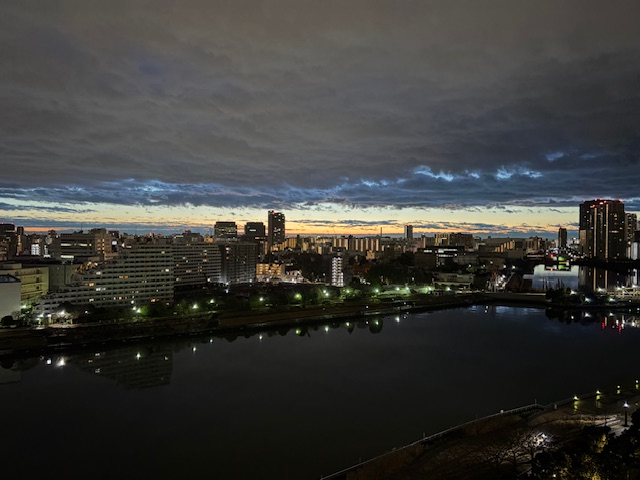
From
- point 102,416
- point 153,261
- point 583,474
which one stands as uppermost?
point 153,261

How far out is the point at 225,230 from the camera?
29469 mm

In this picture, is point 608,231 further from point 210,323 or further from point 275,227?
point 210,323

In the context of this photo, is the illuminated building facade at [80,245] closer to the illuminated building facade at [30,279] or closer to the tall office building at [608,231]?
the illuminated building facade at [30,279]

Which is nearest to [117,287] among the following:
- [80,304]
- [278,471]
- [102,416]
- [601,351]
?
[80,304]

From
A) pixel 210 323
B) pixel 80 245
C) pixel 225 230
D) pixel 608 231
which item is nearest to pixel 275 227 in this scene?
pixel 225 230

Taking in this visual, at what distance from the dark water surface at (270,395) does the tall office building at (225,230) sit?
21020 mm

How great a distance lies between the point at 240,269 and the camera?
1764cm

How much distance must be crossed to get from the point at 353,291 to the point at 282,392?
789cm

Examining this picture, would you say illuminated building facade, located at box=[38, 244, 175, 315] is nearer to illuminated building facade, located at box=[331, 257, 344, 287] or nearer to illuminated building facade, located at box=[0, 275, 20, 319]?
illuminated building facade, located at box=[0, 275, 20, 319]

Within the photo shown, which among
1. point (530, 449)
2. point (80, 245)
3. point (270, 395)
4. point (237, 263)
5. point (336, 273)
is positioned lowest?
point (270, 395)

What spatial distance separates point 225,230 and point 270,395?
25.1 metres

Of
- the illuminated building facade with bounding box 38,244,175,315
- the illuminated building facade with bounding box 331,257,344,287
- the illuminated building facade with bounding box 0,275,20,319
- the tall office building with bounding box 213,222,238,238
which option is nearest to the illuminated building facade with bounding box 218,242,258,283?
the illuminated building facade with bounding box 331,257,344,287

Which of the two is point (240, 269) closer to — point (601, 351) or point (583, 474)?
point (601, 351)

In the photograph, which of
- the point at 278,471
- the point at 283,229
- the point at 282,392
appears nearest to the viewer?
the point at 278,471
